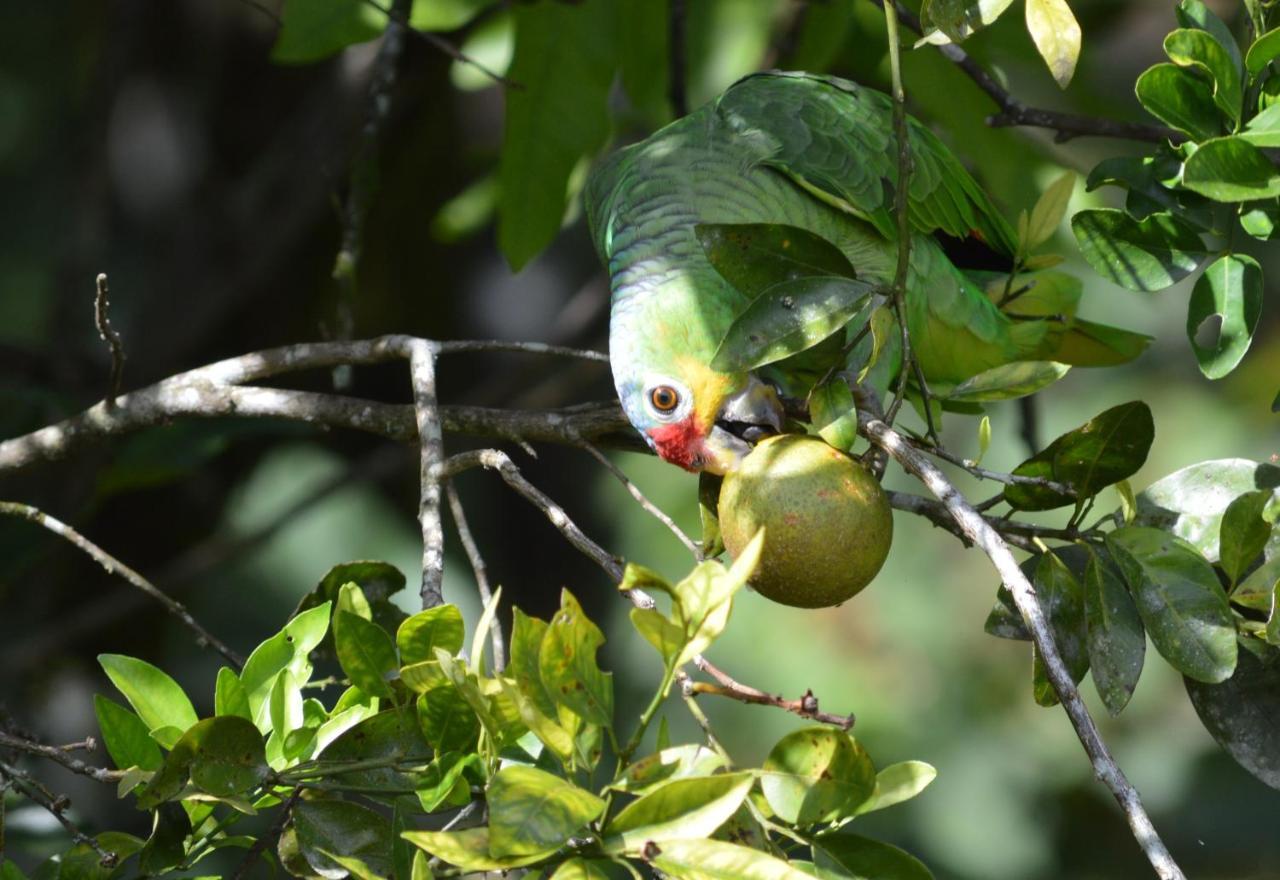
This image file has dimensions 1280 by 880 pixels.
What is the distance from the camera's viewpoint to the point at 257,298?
11.9 ft

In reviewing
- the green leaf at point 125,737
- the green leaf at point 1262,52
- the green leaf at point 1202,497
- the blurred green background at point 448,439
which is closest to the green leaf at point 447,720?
the green leaf at point 125,737

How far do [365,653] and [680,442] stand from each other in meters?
0.86

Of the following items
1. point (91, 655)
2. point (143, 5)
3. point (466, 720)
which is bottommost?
point (466, 720)

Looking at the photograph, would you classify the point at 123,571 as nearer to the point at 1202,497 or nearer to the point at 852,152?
the point at 1202,497

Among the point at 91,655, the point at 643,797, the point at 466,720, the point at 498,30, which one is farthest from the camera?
the point at 91,655

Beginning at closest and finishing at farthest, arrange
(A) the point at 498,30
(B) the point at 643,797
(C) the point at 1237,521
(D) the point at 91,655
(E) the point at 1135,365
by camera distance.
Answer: (B) the point at 643,797 → (C) the point at 1237,521 → (A) the point at 498,30 → (D) the point at 91,655 → (E) the point at 1135,365

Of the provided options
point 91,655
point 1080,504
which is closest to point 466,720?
point 1080,504

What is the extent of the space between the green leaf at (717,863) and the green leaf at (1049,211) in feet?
3.77

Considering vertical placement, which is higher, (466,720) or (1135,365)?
(1135,365)

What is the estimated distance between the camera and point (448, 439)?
4.00 metres

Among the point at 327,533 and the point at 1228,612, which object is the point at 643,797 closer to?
the point at 1228,612

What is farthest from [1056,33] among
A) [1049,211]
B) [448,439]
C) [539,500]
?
[448,439]

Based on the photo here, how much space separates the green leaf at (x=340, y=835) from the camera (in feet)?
4.03

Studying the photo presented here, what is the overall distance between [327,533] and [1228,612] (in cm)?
Result: 347
